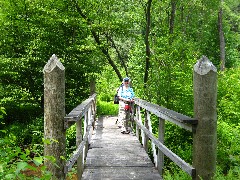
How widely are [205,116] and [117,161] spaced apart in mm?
3098

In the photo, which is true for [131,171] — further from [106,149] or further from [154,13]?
[154,13]

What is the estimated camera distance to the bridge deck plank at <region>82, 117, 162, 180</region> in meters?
5.39

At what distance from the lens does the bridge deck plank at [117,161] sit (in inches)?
212

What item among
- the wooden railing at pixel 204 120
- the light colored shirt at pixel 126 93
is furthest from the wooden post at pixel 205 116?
the light colored shirt at pixel 126 93

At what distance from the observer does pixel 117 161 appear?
252 inches

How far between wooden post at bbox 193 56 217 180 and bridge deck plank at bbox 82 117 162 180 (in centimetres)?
158

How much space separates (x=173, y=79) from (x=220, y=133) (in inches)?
92.5

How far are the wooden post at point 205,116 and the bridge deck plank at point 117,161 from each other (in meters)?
1.58

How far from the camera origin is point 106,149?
7.62 metres

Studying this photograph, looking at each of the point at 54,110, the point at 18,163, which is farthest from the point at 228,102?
the point at 18,163

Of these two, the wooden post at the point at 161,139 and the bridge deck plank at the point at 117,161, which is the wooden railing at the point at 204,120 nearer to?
the bridge deck plank at the point at 117,161

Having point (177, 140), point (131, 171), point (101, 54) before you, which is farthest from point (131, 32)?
point (131, 171)

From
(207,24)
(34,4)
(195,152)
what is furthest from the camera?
(207,24)

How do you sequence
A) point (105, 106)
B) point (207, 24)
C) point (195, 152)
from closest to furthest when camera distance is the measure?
point (195, 152), point (105, 106), point (207, 24)
